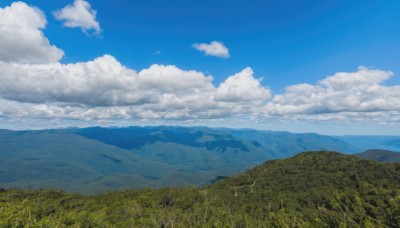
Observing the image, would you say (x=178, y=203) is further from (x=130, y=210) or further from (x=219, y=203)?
(x=130, y=210)

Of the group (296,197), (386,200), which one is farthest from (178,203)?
(386,200)

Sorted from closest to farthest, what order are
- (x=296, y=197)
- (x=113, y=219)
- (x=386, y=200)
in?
(x=113, y=219), (x=386, y=200), (x=296, y=197)

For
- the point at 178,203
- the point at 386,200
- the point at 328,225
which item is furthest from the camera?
the point at 178,203

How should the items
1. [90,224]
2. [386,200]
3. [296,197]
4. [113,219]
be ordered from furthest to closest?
[296,197]
[386,200]
[113,219]
[90,224]

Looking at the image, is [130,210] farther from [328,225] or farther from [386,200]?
[386,200]

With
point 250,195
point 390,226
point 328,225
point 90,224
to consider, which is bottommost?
point 250,195

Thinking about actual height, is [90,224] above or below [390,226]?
below

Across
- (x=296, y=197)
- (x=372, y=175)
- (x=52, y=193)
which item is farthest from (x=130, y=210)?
(x=372, y=175)

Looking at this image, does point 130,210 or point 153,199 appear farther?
point 153,199

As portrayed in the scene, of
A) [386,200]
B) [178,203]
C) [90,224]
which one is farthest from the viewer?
[178,203]
